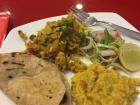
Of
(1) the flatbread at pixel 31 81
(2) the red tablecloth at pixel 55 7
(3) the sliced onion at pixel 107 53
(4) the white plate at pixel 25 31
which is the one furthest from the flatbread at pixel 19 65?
(2) the red tablecloth at pixel 55 7

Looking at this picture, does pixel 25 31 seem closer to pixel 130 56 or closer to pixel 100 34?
pixel 100 34

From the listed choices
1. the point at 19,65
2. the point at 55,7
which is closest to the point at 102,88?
the point at 19,65

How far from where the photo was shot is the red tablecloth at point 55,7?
2270 mm

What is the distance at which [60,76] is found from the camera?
5.22 feet

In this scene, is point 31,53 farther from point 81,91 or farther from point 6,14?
point 6,14

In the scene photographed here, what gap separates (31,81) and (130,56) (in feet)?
1.60

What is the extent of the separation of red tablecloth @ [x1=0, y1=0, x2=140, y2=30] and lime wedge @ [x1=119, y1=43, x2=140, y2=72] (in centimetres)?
55

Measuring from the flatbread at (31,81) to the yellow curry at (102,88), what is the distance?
2.2 inches

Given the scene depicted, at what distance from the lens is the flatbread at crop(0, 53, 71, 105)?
1488 millimetres

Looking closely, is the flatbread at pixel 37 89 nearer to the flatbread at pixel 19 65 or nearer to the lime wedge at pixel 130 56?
the flatbread at pixel 19 65

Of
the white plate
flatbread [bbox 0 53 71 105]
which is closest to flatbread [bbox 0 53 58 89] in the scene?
flatbread [bbox 0 53 71 105]

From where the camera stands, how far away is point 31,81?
1550 millimetres

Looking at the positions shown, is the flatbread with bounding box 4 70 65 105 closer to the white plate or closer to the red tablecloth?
the white plate

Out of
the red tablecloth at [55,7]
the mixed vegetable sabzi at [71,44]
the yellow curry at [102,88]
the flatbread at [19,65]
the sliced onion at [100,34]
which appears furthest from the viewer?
the red tablecloth at [55,7]
